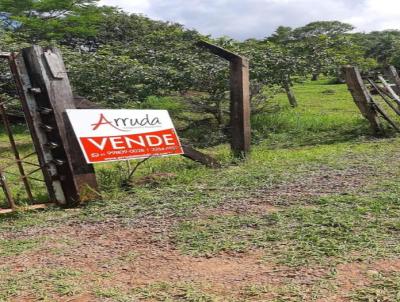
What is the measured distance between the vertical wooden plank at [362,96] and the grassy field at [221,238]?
2.27 meters

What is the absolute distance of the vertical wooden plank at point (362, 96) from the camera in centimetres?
854

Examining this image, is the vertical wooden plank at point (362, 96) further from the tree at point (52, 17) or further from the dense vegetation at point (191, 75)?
the tree at point (52, 17)

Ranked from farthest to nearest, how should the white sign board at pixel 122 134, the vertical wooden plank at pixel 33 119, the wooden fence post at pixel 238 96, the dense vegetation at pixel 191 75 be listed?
1. the dense vegetation at pixel 191 75
2. the wooden fence post at pixel 238 96
3. the white sign board at pixel 122 134
4. the vertical wooden plank at pixel 33 119

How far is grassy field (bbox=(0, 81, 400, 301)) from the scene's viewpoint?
2881mm

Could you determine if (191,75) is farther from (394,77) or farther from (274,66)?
(394,77)

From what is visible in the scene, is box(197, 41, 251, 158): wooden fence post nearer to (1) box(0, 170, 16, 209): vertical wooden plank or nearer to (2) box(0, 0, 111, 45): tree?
(1) box(0, 170, 16, 209): vertical wooden plank

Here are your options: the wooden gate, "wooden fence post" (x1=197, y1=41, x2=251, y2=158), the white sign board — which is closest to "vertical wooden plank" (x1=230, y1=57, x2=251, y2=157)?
"wooden fence post" (x1=197, y1=41, x2=251, y2=158)

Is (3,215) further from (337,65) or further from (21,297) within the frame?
(337,65)

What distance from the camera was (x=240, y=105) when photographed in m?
6.73

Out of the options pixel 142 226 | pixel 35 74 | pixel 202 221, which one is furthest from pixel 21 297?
pixel 35 74

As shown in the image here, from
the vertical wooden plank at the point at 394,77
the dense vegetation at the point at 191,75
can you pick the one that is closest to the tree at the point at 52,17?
the dense vegetation at the point at 191,75

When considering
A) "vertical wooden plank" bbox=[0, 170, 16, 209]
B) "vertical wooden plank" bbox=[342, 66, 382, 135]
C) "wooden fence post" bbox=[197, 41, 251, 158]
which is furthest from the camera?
"vertical wooden plank" bbox=[342, 66, 382, 135]

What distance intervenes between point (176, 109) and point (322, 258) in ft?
27.8

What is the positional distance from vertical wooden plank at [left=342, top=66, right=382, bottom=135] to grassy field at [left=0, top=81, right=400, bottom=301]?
89.2 inches
